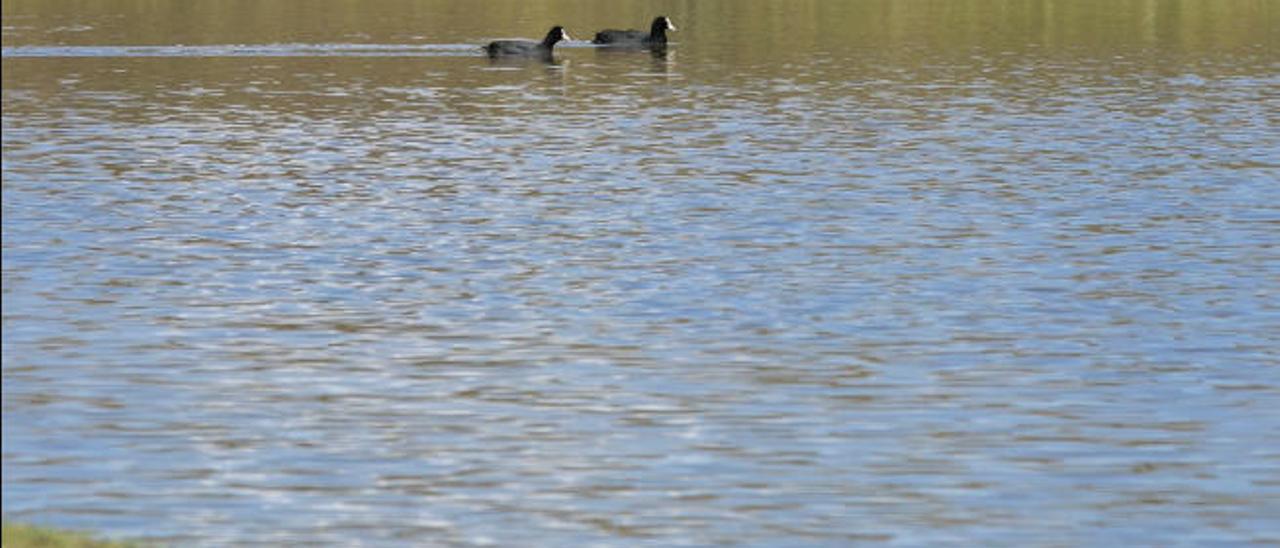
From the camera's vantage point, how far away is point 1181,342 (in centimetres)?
2973

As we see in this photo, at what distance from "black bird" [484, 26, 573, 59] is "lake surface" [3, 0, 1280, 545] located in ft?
38.2

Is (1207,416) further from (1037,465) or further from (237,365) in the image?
(237,365)

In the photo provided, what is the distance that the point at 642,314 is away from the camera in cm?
3192

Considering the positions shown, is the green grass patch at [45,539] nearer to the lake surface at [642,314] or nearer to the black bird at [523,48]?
the lake surface at [642,314]

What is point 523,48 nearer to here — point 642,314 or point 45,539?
point 642,314

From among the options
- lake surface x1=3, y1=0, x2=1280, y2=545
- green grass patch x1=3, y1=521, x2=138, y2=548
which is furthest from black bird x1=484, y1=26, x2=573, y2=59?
green grass patch x1=3, y1=521, x2=138, y2=548

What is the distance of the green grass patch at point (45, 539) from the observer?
56.9ft

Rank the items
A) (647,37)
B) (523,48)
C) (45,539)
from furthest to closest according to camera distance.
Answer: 1. (647,37)
2. (523,48)
3. (45,539)

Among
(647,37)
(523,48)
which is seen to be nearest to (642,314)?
(523,48)

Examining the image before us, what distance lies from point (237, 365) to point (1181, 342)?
9.55 m

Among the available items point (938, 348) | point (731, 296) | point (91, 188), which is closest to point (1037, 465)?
point (938, 348)

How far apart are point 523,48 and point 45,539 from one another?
66930 millimetres

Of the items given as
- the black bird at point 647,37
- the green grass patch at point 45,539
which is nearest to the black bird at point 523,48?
the black bird at point 647,37

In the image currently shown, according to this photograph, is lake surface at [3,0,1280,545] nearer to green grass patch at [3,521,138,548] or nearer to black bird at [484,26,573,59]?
green grass patch at [3,521,138,548]
